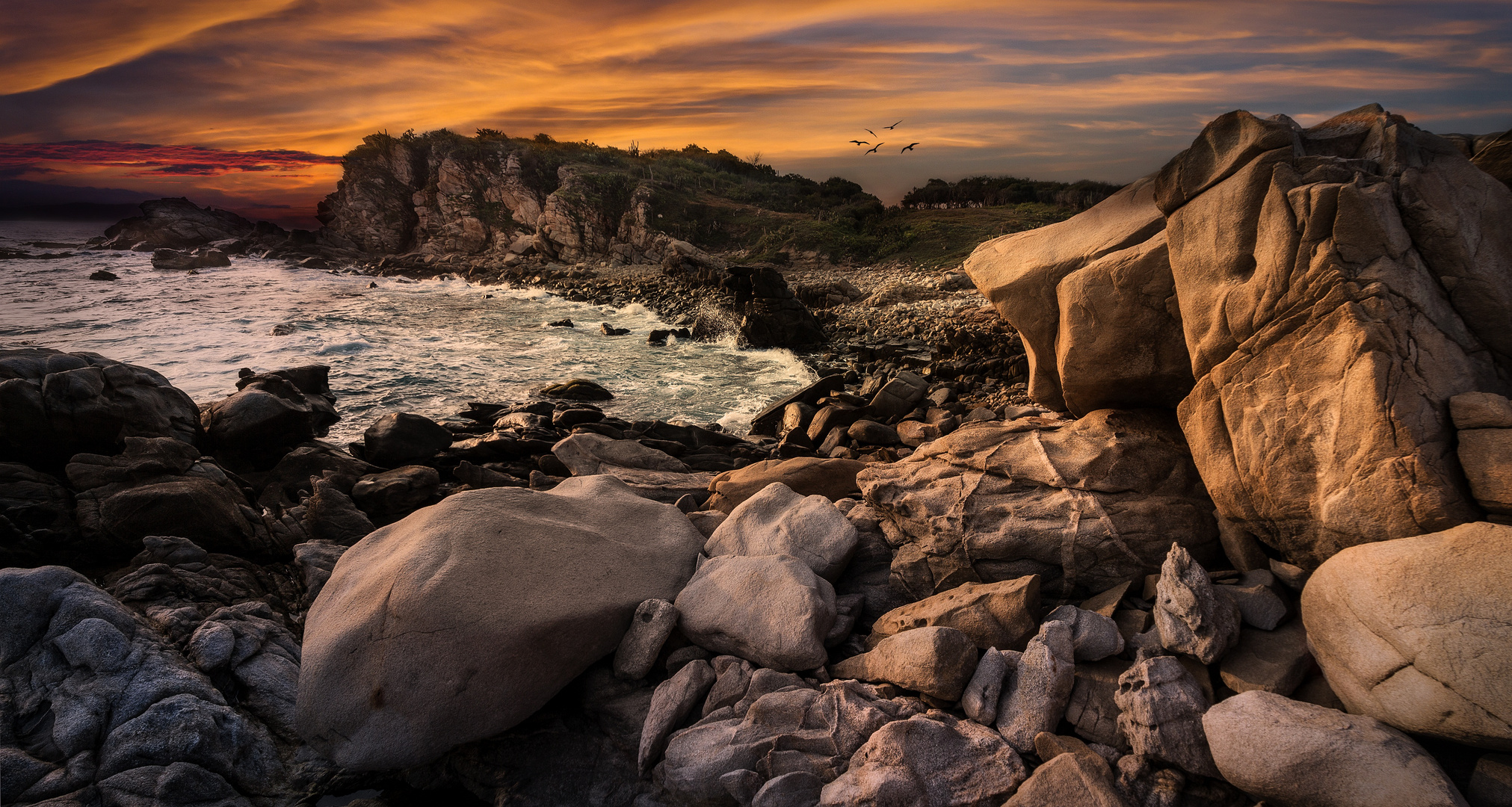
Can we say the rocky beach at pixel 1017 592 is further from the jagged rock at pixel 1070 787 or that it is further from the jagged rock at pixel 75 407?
the jagged rock at pixel 75 407

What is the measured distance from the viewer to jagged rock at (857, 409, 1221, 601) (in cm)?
451

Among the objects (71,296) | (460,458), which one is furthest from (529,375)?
(71,296)

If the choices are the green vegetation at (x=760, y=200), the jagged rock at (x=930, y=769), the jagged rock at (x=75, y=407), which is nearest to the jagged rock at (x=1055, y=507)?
the jagged rock at (x=930, y=769)

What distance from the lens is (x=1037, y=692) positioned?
3.58 m

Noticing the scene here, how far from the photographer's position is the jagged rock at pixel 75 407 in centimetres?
750

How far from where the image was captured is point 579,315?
1126 inches

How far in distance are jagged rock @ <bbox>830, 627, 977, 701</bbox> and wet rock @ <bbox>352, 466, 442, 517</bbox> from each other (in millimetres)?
6768

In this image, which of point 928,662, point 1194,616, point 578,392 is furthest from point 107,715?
point 578,392

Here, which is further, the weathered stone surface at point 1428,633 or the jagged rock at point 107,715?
the jagged rock at point 107,715

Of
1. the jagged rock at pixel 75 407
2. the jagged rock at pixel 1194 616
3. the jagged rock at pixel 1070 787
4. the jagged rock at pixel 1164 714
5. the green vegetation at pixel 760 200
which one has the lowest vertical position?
the jagged rock at pixel 1070 787

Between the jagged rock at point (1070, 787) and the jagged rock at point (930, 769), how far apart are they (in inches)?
5.7

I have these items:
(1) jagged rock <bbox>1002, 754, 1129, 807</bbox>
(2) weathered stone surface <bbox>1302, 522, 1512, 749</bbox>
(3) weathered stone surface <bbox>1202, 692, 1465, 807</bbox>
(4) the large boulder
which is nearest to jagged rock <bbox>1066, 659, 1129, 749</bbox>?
(1) jagged rock <bbox>1002, 754, 1129, 807</bbox>

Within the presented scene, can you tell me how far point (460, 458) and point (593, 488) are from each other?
530 centimetres

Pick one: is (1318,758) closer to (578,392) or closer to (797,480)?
(797,480)
